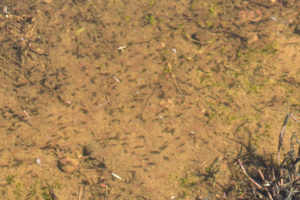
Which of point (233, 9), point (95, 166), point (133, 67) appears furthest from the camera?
point (233, 9)

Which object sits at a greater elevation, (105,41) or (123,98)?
(105,41)

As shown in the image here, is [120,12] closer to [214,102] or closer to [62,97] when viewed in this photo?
[62,97]

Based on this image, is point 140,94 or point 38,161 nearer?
point 38,161

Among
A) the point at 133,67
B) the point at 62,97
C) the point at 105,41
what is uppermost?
the point at 105,41

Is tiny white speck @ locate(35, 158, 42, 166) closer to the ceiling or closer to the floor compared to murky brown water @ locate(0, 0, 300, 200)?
closer to the floor

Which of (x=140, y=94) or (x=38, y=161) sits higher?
(x=140, y=94)

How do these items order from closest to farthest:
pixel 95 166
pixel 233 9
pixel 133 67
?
pixel 95 166 < pixel 133 67 < pixel 233 9

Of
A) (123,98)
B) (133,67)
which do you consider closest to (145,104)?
(123,98)

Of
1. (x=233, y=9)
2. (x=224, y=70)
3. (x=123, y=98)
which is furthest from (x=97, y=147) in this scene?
(x=233, y=9)

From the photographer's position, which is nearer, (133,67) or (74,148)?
(74,148)

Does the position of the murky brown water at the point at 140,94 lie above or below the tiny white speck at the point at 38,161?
above
